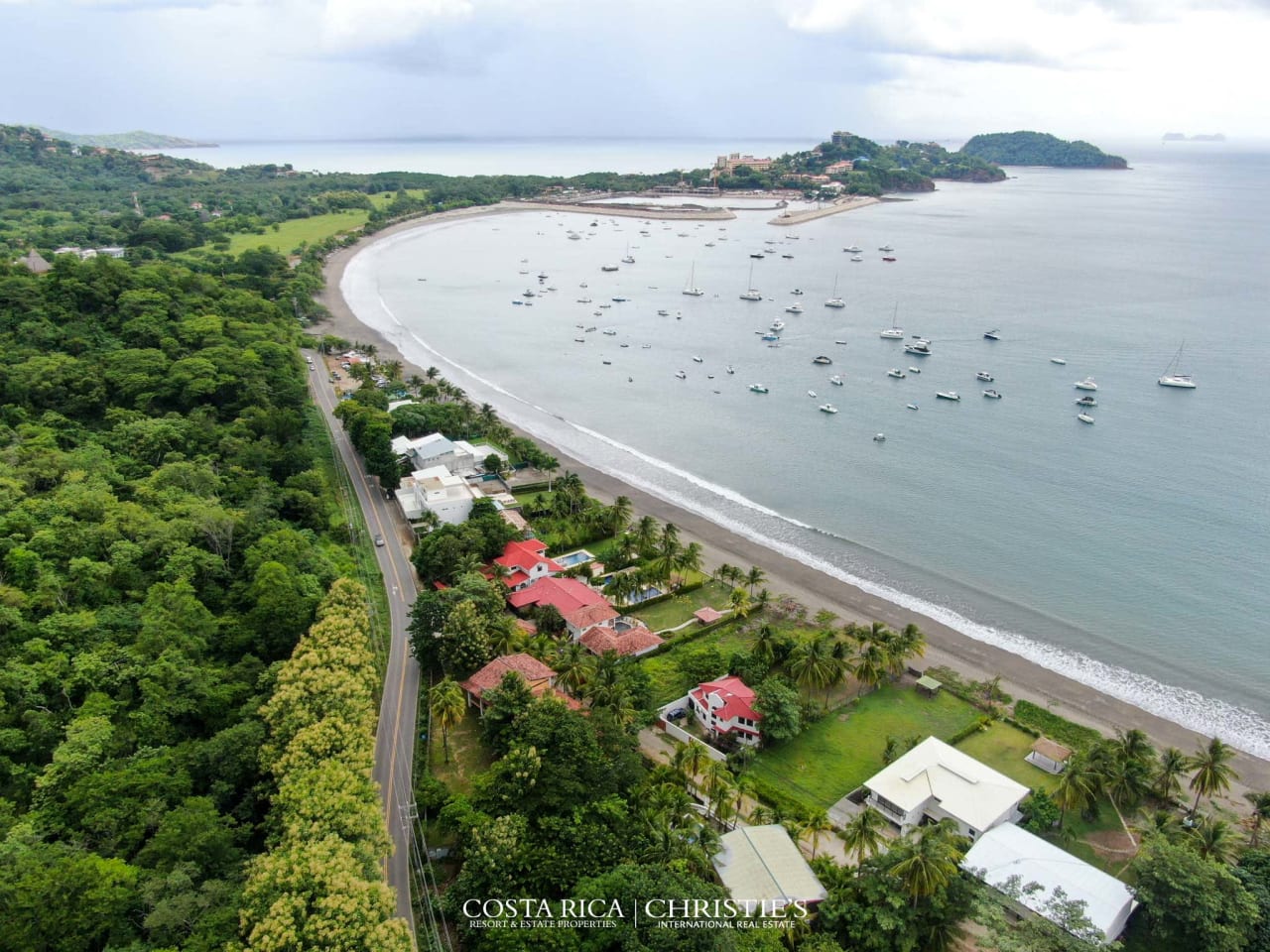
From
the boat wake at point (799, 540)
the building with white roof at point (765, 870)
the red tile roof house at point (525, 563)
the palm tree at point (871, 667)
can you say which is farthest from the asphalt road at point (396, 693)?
the palm tree at point (871, 667)

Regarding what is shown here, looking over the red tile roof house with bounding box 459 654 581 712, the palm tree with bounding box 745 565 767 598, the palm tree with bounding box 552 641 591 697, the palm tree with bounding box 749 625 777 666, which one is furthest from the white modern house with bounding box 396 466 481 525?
the palm tree with bounding box 749 625 777 666

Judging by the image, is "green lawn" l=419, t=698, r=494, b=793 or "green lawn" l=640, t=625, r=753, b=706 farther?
"green lawn" l=640, t=625, r=753, b=706

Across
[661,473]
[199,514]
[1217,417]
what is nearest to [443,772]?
[199,514]

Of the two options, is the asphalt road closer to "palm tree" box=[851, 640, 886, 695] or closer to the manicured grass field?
"palm tree" box=[851, 640, 886, 695]

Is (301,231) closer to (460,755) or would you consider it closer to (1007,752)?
(460,755)

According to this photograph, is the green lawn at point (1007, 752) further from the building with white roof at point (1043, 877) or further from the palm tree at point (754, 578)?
the palm tree at point (754, 578)

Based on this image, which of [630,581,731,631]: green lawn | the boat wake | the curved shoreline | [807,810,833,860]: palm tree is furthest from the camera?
[630,581,731,631]: green lawn

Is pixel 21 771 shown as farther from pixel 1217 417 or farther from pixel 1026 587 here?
pixel 1217 417
